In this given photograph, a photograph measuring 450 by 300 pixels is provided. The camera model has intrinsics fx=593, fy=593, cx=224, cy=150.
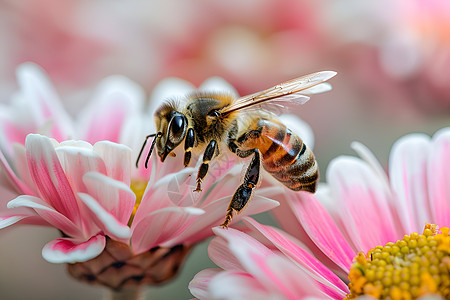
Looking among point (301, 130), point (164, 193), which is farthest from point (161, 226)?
point (301, 130)

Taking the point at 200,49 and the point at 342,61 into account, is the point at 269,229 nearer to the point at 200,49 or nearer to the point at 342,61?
the point at 342,61

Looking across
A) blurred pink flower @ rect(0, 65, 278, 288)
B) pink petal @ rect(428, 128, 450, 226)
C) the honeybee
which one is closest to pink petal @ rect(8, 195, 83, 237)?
blurred pink flower @ rect(0, 65, 278, 288)

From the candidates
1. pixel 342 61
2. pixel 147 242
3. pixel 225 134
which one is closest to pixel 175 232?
pixel 147 242

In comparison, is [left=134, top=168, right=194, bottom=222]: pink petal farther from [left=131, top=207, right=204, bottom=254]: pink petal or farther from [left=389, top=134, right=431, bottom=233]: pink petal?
[left=389, top=134, right=431, bottom=233]: pink petal

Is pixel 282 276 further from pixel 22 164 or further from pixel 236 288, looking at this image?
pixel 22 164

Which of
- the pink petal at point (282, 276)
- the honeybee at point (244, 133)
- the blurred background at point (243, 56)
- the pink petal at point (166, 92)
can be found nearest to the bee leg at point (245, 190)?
the honeybee at point (244, 133)

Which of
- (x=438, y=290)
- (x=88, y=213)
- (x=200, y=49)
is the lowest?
(x=88, y=213)

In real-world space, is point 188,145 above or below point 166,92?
below
